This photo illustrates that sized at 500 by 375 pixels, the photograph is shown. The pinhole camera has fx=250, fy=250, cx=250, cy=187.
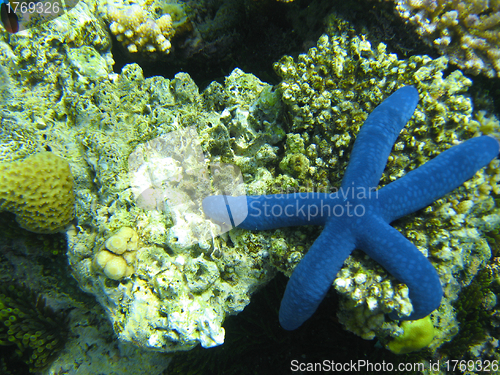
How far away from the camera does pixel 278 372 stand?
365cm

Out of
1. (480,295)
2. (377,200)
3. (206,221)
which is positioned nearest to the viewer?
(377,200)

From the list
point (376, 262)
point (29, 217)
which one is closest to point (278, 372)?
point (376, 262)

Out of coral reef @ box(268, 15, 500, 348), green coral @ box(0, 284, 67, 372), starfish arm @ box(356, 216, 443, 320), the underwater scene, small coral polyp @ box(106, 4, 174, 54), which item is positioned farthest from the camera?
small coral polyp @ box(106, 4, 174, 54)

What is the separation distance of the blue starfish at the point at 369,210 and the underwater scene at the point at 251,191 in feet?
0.07

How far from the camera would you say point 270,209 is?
2695 mm

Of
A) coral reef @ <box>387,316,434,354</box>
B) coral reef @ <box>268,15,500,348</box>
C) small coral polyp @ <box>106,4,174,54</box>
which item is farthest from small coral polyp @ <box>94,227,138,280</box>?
coral reef @ <box>387,316,434,354</box>

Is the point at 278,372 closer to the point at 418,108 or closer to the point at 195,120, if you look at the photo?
the point at 195,120

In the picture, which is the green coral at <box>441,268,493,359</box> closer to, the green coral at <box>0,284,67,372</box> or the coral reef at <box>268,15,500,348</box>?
the coral reef at <box>268,15,500,348</box>

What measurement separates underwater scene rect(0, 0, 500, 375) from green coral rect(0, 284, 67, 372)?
0.02m

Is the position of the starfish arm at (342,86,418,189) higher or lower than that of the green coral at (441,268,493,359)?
higher

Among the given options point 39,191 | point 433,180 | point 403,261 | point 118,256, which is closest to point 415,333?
point 403,261

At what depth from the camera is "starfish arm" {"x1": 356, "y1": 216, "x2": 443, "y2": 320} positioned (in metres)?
2.38

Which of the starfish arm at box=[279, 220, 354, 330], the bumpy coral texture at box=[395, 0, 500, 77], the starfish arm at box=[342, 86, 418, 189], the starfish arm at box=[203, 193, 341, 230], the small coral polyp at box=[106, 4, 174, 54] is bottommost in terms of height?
the starfish arm at box=[279, 220, 354, 330]

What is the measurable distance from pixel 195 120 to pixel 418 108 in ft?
8.92
